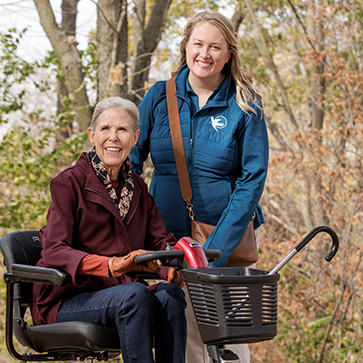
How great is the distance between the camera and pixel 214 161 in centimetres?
284

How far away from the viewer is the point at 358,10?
6.95 meters

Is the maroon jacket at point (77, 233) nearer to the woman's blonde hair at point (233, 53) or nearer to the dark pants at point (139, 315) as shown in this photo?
the dark pants at point (139, 315)

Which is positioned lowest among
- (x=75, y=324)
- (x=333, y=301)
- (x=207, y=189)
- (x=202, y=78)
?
(x=333, y=301)

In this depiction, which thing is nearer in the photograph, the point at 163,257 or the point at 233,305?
the point at 233,305

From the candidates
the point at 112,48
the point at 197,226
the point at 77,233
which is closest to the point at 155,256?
the point at 77,233

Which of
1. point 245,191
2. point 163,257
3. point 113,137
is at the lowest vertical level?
point 163,257

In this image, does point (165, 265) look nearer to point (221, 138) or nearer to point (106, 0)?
point (221, 138)

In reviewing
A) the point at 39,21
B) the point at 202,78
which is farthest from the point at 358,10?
the point at 202,78

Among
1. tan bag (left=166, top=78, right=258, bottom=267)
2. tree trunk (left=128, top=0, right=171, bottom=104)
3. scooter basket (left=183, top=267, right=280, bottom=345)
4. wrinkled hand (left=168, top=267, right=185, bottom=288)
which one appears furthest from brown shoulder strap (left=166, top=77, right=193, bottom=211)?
tree trunk (left=128, top=0, right=171, bottom=104)

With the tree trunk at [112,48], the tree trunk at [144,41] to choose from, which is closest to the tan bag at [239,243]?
the tree trunk at [112,48]

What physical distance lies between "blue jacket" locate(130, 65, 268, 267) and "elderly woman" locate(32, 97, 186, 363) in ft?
0.67

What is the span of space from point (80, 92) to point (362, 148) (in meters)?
3.18

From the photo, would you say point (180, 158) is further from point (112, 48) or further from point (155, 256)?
point (112, 48)

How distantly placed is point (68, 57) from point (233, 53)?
3975 mm
